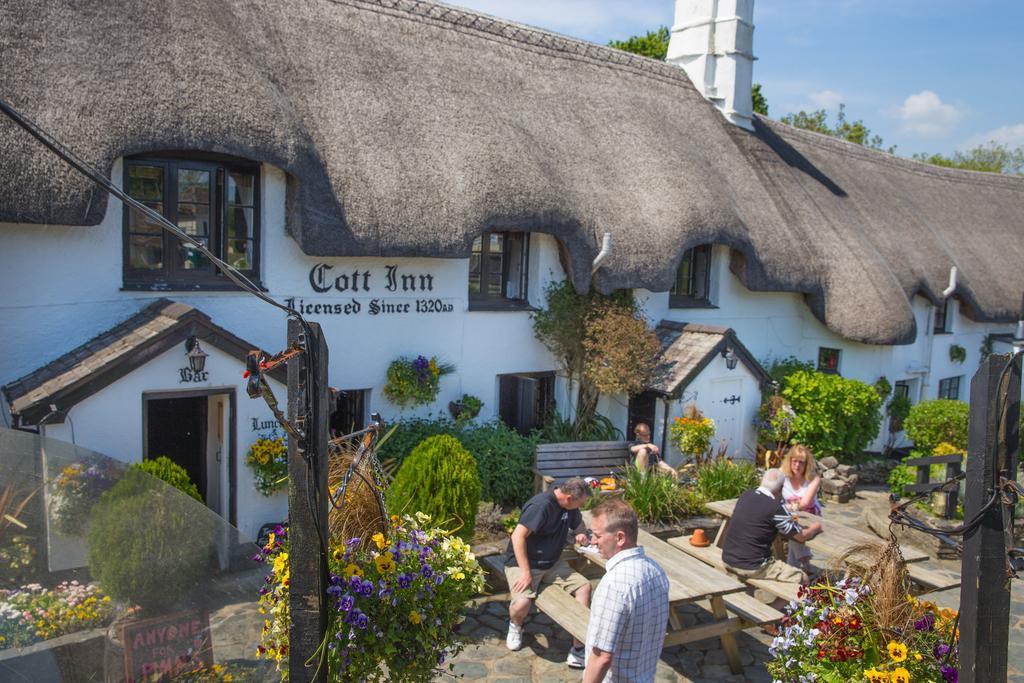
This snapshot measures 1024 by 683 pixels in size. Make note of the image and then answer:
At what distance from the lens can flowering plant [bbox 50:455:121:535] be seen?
3.52m

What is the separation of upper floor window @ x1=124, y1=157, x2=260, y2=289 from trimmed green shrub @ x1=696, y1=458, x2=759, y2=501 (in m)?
5.75

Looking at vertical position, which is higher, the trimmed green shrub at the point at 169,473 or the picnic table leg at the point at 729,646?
the trimmed green shrub at the point at 169,473

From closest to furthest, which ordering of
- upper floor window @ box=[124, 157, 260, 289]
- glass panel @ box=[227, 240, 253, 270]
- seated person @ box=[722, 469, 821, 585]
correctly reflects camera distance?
seated person @ box=[722, 469, 821, 585], upper floor window @ box=[124, 157, 260, 289], glass panel @ box=[227, 240, 253, 270]

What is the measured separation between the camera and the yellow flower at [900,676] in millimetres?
4371

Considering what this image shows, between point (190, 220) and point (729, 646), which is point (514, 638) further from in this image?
point (190, 220)

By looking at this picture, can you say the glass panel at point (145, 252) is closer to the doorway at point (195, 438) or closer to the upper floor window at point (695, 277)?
the doorway at point (195, 438)

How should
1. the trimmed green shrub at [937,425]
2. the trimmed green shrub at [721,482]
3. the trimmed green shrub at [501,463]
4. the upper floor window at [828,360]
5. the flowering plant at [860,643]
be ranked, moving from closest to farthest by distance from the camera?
the flowering plant at [860,643] → the trimmed green shrub at [501,463] → the trimmed green shrub at [721,482] → the trimmed green shrub at [937,425] → the upper floor window at [828,360]

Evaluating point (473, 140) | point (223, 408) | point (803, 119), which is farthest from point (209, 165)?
point (803, 119)

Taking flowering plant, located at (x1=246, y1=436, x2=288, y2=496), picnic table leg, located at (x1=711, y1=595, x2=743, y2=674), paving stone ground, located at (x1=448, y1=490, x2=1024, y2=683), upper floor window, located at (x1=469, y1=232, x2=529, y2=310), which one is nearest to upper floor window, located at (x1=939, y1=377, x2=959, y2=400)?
paving stone ground, located at (x1=448, y1=490, x2=1024, y2=683)

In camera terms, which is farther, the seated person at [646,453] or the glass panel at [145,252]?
the seated person at [646,453]

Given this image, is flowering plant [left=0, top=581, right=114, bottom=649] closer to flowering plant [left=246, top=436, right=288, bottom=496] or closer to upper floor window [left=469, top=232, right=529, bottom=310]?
flowering plant [left=246, top=436, right=288, bottom=496]

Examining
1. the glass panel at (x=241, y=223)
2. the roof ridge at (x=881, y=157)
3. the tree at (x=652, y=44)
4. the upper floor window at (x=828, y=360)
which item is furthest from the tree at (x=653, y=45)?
the glass panel at (x=241, y=223)

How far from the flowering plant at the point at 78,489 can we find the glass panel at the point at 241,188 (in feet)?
17.9

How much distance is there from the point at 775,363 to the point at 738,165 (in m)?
3.43
